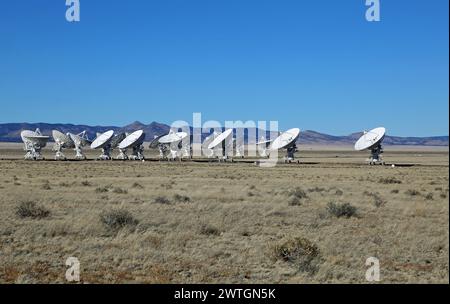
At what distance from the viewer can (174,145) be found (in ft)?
361

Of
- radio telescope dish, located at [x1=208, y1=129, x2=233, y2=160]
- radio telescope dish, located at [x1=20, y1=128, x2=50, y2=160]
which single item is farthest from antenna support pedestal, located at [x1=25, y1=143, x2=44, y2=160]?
radio telescope dish, located at [x1=208, y1=129, x2=233, y2=160]

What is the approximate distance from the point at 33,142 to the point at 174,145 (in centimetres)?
2713

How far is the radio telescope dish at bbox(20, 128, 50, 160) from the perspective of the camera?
10381 cm

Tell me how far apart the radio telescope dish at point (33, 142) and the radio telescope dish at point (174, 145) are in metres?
22.3

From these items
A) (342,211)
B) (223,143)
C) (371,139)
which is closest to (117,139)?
(223,143)

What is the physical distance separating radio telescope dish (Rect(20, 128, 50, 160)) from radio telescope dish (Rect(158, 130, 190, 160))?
73.3 ft

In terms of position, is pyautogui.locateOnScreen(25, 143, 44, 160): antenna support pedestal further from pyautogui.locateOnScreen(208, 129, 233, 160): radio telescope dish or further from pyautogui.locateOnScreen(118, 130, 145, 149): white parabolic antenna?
pyautogui.locateOnScreen(208, 129, 233, 160): radio telescope dish

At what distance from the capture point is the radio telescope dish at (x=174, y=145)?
10756 cm

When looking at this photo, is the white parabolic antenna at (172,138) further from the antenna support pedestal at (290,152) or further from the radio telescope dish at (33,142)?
the antenna support pedestal at (290,152)

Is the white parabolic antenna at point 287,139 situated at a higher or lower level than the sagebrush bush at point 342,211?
higher

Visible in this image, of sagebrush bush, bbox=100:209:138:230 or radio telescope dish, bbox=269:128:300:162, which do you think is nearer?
sagebrush bush, bbox=100:209:138:230

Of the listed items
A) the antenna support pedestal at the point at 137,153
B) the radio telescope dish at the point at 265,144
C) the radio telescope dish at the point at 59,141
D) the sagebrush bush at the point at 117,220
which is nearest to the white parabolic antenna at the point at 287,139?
the radio telescope dish at the point at 265,144

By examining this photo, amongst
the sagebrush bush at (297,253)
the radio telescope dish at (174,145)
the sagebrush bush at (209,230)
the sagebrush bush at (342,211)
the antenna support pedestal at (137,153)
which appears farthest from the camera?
the radio telescope dish at (174,145)
